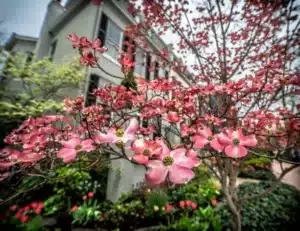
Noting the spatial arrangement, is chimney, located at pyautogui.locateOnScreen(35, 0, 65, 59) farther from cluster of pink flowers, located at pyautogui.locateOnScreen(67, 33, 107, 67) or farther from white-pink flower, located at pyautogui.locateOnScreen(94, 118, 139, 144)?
white-pink flower, located at pyautogui.locateOnScreen(94, 118, 139, 144)

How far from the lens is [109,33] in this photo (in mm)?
7410

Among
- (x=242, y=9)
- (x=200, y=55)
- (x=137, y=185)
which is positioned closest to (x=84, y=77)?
(x=137, y=185)

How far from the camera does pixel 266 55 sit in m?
2.86

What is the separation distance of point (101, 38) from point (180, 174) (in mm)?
7353

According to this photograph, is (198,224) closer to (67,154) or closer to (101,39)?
(67,154)

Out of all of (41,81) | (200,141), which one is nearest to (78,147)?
(200,141)

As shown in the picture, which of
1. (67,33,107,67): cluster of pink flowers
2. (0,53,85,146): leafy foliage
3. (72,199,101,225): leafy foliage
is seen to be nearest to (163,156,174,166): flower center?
(67,33,107,67): cluster of pink flowers

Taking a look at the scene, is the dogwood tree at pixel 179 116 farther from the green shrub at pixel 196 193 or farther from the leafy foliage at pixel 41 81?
the leafy foliage at pixel 41 81

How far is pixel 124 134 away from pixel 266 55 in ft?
9.91

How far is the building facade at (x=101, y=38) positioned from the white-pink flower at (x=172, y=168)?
467 centimetres

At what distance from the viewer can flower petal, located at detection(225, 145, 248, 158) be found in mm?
752

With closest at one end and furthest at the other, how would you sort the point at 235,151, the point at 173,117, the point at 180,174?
the point at 180,174, the point at 235,151, the point at 173,117

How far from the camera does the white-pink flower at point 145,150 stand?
0.68 meters

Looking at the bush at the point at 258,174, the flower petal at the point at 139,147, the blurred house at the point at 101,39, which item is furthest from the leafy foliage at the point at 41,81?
the bush at the point at 258,174
